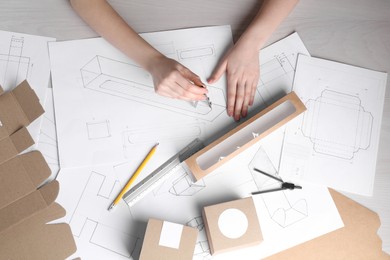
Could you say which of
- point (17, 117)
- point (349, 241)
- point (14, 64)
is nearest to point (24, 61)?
point (14, 64)

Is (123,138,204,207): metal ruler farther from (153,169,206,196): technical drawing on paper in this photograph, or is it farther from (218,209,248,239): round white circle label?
(218,209,248,239): round white circle label

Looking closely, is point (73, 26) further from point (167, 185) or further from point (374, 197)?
point (374, 197)

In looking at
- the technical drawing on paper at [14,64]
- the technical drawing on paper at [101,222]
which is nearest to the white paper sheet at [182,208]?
the technical drawing on paper at [101,222]

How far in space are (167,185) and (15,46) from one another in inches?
18.6

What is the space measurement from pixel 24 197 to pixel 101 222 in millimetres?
165

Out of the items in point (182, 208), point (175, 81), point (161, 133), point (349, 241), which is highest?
point (175, 81)

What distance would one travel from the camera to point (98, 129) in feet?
2.63

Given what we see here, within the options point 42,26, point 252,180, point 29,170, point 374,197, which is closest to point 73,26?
point 42,26

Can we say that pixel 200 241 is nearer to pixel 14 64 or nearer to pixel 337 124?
pixel 337 124

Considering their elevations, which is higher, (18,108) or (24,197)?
(18,108)

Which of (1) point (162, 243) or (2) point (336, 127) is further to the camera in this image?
(2) point (336, 127)

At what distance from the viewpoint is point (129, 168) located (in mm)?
785

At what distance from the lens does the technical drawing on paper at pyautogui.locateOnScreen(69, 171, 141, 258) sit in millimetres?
743

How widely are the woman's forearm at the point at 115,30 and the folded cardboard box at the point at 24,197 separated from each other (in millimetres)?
222
